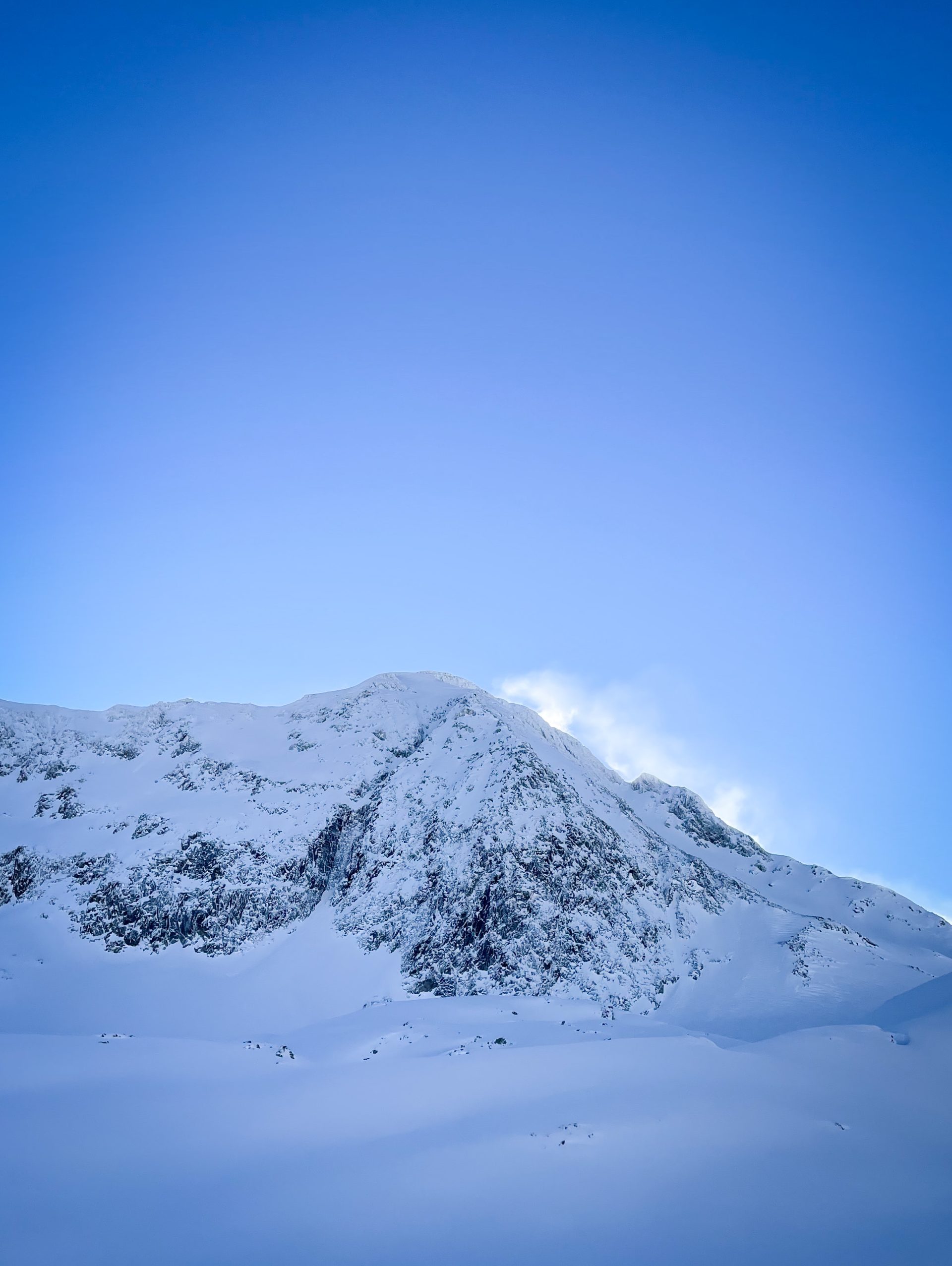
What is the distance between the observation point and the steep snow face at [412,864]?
3850 cm

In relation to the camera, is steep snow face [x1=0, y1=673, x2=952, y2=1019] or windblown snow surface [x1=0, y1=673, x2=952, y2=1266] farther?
steep snow face [x1=0, y1=673, x2=952, y2=1019]

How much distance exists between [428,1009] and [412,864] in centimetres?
1541

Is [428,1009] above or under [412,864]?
under

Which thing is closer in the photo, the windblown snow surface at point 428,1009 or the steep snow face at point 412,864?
the windblown snow surface at point 428,1009

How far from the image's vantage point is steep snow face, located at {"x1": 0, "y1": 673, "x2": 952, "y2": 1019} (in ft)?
126

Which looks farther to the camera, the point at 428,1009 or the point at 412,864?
the point at 412,864

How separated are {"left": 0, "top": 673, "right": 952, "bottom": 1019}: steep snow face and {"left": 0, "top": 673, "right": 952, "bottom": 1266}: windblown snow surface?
257 millimetres

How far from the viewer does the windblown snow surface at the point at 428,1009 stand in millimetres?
10953

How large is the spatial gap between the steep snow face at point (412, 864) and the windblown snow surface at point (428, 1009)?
0.26 metres

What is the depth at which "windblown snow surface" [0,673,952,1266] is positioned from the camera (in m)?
11.0

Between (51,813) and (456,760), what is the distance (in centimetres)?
3236

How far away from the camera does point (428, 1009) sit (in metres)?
29.9

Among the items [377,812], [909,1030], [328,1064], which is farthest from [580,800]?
[328,1064]

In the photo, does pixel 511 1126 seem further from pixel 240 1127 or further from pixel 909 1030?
pixel 909 1030
